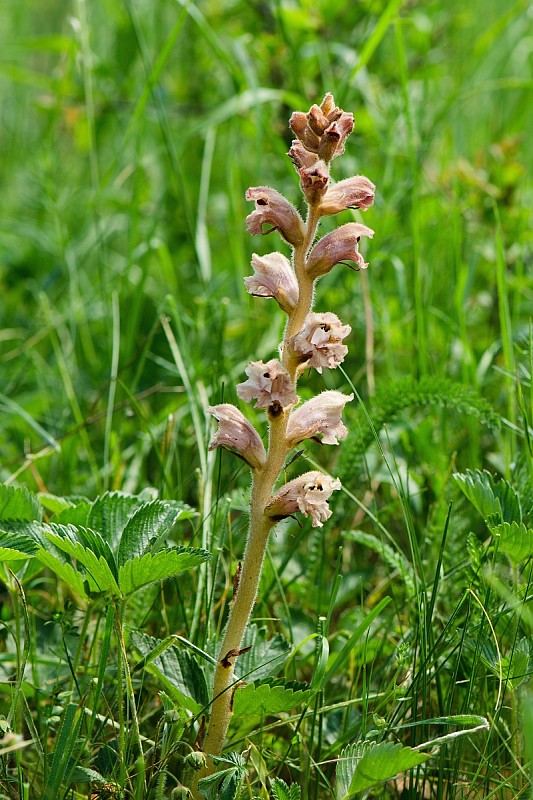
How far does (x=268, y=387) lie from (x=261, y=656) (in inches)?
24.2

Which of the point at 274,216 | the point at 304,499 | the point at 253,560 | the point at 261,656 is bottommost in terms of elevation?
the point at 261,656

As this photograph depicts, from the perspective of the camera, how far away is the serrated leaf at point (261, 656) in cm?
168

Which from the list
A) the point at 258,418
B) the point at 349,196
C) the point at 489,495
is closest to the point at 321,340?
the point at 349,196

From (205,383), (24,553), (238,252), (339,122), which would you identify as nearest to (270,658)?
(24,553)

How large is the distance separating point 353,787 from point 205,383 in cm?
184

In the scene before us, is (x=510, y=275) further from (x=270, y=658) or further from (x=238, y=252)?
(x=270, y=658)

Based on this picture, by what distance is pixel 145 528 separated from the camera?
1605 millimetres

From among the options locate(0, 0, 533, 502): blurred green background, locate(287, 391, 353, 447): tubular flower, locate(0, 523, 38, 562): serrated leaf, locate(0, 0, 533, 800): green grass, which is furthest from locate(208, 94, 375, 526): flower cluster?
locate(0, 0, 533, 502): blurred green background

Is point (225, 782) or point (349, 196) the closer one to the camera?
point (225, 782)

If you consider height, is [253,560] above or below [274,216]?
below

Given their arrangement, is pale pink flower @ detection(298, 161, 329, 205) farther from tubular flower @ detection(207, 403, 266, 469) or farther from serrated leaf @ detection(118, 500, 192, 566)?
serrated leaf @ detection(118, 500, 192, 566)

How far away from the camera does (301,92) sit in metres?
3.79

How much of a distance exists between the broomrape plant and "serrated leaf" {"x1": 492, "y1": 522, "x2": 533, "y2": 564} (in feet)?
1.09

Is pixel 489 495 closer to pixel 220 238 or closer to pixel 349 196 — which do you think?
pixel 349 196
